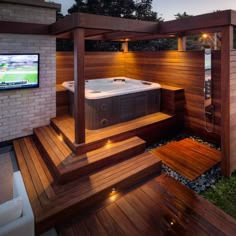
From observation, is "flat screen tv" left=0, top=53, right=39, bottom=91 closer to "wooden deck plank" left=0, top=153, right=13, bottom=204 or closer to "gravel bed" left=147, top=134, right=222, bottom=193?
"wooden deck plank" left=0, top=153, right=13, bottom=204

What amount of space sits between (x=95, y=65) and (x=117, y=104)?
2.23 meters

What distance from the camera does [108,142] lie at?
370cm

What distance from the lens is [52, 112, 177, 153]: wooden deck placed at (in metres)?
3.53

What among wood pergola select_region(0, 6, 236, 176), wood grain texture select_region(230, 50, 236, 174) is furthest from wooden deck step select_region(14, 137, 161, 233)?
wood grain texture select_region(230, 50, 236, 174)

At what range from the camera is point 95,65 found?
19.7ft

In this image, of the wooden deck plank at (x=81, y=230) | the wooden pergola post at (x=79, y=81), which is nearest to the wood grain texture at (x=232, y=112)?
the wooden pergola post at (x=79, y=81)

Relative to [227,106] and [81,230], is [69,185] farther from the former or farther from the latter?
[227,106]

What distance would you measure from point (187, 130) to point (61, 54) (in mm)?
3658

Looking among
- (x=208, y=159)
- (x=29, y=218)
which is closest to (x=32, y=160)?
(x=29, y=218)

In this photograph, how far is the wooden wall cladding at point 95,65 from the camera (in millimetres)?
5453

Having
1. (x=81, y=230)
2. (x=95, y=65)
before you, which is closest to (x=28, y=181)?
(x=81, y=230)

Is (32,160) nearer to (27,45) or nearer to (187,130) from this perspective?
(27,45)

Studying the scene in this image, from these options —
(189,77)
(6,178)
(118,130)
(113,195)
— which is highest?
(189,77)

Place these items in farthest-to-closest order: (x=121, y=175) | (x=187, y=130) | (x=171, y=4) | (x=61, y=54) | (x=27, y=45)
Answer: (x=171, y=4), (x=61, y=54), (x=187, y=130), (x=27, y=45), (x=121, y=175)
